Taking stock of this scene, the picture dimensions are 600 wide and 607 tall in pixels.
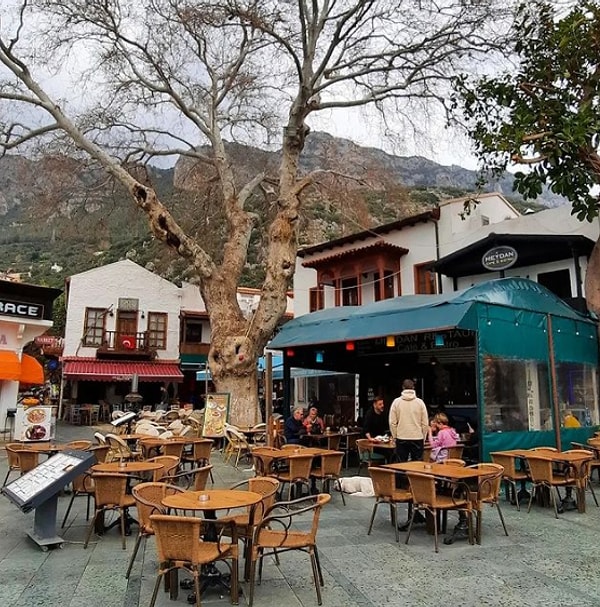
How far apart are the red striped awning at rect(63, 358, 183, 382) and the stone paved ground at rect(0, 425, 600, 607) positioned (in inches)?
799

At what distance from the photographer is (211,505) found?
4.18 metres

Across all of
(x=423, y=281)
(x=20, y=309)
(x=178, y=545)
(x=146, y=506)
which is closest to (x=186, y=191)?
(x=20, y=309)

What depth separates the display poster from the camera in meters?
13.0

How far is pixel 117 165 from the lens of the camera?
15016 mm

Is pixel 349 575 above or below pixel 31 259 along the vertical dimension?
below

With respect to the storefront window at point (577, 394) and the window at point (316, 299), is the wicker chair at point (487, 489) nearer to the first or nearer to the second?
the storefront window at point (577, 394)

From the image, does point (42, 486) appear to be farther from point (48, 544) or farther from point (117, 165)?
point (117, 165)

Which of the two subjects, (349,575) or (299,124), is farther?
(299,124)

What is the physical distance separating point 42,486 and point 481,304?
22.2 ft

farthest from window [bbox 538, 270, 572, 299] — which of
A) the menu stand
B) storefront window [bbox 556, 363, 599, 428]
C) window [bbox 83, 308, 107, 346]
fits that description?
window [bbox 83, 308, 107, 346]

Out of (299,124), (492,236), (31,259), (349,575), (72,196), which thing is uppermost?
(31,259)

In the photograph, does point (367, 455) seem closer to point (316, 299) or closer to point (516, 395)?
point (516, 395)

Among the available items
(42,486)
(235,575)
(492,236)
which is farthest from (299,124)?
(235,575)

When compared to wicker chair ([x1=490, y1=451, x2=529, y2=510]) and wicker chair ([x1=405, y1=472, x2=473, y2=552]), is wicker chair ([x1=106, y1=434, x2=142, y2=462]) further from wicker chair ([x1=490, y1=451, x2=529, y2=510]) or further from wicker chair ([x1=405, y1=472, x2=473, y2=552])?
wicker chair ([x1=490, y1=451, x2=529, y2=510])
